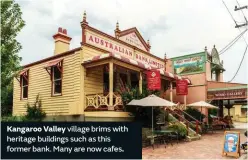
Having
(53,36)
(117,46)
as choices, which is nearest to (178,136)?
(117,46)

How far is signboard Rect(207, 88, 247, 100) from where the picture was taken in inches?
752

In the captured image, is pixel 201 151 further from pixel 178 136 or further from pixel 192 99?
pixel 192 99

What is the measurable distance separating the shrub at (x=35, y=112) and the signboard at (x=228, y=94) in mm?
13133

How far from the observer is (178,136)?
13023 millimetres

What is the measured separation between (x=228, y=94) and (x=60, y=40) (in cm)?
1293

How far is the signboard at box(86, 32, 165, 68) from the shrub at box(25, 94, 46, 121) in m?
5.22

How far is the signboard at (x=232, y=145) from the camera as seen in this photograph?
9.20 metres

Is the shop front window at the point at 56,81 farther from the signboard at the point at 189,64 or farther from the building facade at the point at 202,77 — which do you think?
the signboard at the point at 189,64

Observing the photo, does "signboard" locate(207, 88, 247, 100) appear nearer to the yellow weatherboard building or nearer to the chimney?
the yellow weatherboard building

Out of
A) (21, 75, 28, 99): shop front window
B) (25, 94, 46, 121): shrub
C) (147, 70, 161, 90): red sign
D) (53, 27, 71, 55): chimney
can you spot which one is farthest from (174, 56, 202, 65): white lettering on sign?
(21, 75, 28, 99): shop front window

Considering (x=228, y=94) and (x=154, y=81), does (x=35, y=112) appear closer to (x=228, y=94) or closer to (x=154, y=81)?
(x=154, y=81)

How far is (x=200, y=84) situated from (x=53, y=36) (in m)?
12.5

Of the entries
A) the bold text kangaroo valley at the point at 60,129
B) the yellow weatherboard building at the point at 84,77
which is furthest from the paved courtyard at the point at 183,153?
the bold text kangaroo valley at the point at 60,129

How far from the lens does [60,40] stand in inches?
650
